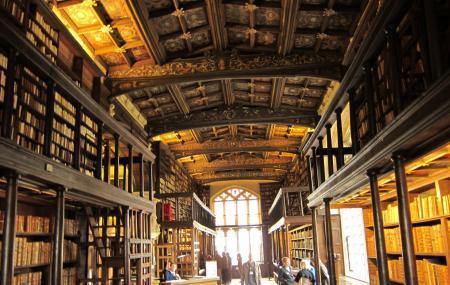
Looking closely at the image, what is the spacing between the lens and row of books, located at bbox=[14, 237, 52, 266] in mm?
5555

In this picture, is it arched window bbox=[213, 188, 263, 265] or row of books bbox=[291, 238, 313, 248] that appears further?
arched window bbox=[213, 188, 263, 265]

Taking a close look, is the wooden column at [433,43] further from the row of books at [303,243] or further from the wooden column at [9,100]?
the row of books at [303,243]

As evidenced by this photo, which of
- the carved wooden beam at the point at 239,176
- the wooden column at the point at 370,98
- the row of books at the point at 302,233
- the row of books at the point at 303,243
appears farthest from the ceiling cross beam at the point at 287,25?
the carved wooden beam at the point at 239,176

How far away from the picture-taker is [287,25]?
853cm

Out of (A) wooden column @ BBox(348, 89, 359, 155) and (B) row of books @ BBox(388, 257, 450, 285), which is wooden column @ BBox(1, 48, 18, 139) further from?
(B) row of books @ BBox(388, 257, 450, 285)

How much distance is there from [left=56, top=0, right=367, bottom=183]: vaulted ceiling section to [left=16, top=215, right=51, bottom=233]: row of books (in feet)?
10.9

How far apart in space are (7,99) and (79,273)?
4189 mm

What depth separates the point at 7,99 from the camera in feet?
13.0

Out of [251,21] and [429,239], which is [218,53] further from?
[429,239]

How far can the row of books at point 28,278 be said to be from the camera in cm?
563

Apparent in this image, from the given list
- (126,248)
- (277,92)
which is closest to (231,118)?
(277,92)

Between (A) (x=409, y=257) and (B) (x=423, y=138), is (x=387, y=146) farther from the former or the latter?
(A) (x=409, y=257)

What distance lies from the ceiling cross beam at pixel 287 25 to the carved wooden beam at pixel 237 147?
22.7ft

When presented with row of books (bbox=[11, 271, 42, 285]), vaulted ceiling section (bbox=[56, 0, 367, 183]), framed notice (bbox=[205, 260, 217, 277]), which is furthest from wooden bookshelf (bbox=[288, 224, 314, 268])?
row of books (bbox=[11, 271, 42, 285])
